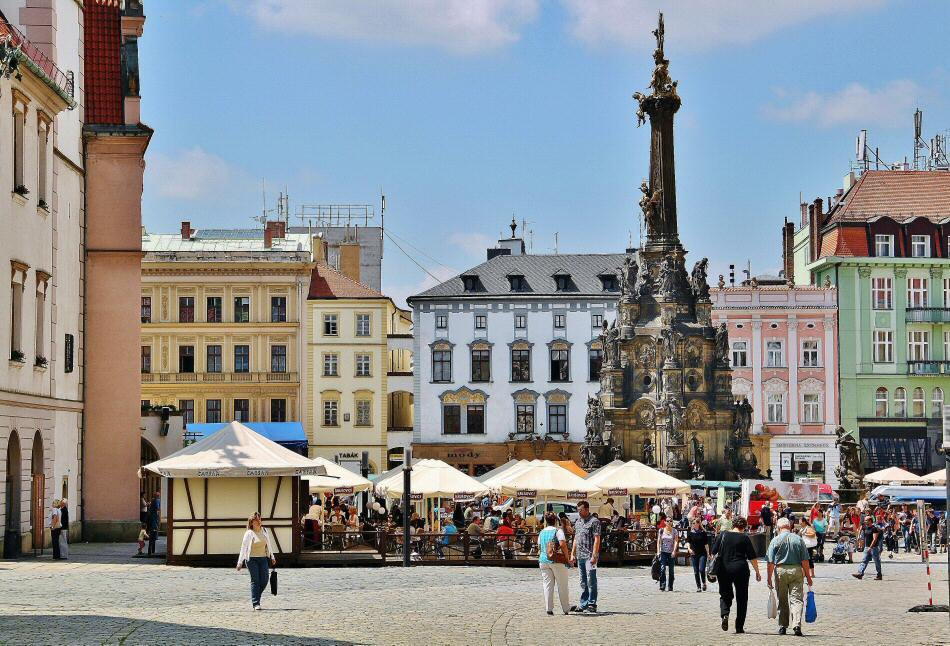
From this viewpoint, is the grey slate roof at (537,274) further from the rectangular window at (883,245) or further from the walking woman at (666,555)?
the walking woman at (666,555)

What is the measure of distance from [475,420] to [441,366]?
313 centimetres

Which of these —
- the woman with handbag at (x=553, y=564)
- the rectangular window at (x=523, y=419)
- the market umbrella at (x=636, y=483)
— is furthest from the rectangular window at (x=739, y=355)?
the woman with handbag at (x=553, y=564)

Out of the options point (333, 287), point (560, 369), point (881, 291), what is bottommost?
point (560, 369)

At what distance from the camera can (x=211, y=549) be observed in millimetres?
30734

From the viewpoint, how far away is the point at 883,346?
3000 inches

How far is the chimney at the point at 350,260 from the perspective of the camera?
287ft

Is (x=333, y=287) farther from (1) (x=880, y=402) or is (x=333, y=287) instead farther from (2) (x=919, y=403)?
(2) (x=919, y=403)

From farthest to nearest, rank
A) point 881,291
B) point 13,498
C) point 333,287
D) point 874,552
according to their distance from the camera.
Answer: point 333,287
point 881,291
point 13,498
point 874,552

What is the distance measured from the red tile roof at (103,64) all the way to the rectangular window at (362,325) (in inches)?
1512

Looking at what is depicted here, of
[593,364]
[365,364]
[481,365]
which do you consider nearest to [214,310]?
[365,364]

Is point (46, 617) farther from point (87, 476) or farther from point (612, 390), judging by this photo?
point (612, 390)

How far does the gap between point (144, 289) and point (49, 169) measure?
42.2 m

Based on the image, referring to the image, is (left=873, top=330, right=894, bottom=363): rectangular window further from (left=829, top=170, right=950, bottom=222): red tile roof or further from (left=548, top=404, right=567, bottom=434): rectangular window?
(left=548, top=404, right=567, bottom=434): rectangular window

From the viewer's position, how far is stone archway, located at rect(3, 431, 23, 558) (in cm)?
3164
